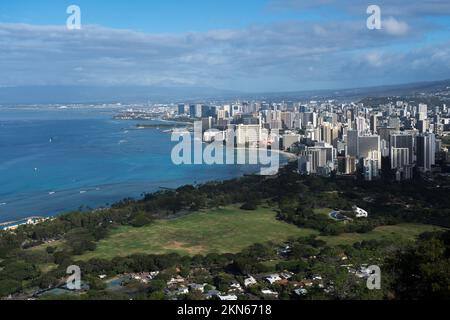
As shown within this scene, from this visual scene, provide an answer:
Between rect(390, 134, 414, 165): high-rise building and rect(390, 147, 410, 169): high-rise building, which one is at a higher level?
rect(390, 134, 414, 165): high-rise building

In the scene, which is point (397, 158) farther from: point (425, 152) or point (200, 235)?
point (200, 235)

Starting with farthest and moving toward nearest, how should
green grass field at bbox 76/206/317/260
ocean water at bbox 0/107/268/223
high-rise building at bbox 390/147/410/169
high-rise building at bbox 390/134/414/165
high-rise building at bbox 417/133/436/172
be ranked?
high-rise building at bbox 390/134/414/165 < high-rise building at bbox 417/133/436/172 < high-rise building at bbox 390/147/410/169 < ocean water at bbox 0/107/268/223 < green grass field at bbox 76/206/317/260

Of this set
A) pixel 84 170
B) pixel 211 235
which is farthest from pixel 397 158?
pixel 84 170

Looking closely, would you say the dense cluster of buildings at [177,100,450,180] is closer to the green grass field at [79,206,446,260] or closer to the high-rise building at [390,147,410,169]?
the high-rise building at [390,147,410,169]

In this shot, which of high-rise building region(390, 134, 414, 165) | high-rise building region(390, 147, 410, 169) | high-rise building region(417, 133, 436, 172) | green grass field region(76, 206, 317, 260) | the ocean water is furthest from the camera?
high-rise building region(390, 134, 414, 165)

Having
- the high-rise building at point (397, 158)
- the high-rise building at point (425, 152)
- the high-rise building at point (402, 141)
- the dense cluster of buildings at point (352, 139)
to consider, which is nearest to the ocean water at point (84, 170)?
the dense cluster of buildings at point (352, 139)

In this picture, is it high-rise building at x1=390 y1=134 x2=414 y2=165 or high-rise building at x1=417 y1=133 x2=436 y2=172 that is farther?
high-rise building at x1=390 y1=134 x2=414 y2=165

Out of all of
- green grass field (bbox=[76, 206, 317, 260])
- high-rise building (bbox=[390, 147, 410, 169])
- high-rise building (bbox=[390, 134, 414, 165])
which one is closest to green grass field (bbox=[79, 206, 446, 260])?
green grass field (bbox=[76, 206, 317, 260])
